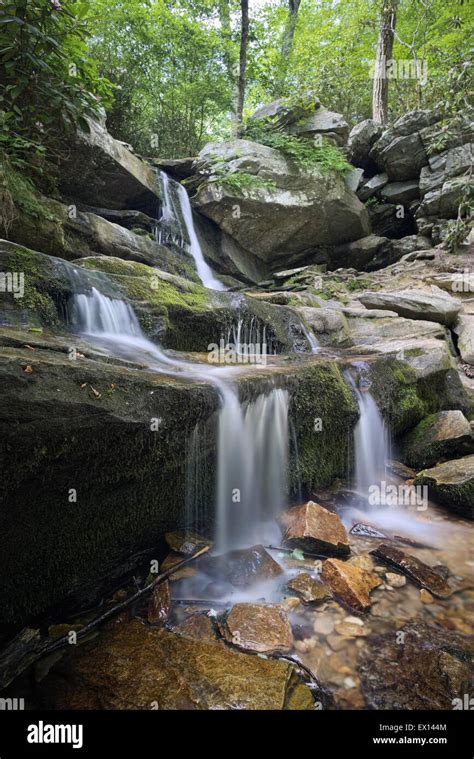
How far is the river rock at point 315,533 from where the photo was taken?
12.0ft

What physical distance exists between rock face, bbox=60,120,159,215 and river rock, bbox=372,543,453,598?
9.22 meters

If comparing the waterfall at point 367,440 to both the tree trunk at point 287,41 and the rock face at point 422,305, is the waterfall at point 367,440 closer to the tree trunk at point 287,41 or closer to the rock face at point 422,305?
the rock face at point 422,305

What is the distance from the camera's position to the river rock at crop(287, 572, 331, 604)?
307 centimetres

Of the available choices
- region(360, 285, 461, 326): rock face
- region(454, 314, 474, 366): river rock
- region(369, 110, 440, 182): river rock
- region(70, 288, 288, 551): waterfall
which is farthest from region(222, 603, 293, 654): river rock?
region(369, 110, 440, 182): river rock

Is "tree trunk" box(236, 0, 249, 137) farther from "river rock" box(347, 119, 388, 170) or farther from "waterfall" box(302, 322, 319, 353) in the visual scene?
"waterfall" box(302, 322, 319, 353)

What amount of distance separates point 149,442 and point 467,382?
24.6ft

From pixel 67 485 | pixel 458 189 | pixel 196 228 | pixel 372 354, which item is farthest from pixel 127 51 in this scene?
pixel 67 485

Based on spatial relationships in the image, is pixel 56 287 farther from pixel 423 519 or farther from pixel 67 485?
pixel 423 519

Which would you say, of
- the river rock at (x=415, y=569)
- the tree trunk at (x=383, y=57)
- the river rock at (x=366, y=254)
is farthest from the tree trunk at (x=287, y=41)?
the river rock at (x=415, y=569)

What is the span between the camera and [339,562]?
3377 millimetres

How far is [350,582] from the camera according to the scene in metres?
3.12

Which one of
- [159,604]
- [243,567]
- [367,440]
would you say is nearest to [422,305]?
[367,440]

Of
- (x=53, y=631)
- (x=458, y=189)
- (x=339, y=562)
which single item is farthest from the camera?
(x=458, y=189)

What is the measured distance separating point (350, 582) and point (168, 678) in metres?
1.66
